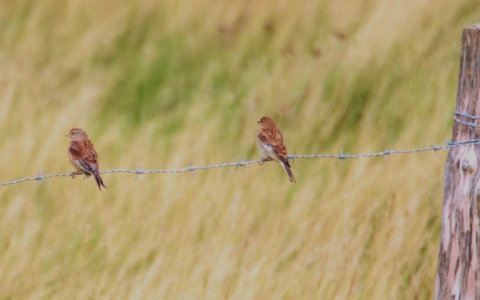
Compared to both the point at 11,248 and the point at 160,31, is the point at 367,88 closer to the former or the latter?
the point at 160,31

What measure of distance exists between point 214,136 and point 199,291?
54.4 inches

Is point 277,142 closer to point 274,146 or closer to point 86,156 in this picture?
point 274,146

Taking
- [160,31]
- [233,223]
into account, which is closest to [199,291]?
[233,223]

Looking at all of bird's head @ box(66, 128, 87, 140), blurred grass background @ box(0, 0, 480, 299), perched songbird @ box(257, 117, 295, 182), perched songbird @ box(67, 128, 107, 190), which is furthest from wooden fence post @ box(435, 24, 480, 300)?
bird's head @ box(66, 128, 87, 140)

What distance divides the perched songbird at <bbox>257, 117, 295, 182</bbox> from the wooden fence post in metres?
1.70

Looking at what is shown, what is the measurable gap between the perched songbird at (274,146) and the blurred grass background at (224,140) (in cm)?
19

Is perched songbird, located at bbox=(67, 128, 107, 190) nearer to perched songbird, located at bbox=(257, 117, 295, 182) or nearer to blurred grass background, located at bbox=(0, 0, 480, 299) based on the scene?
blurred grass background, located at bbox=(0, 0, 480, 299)

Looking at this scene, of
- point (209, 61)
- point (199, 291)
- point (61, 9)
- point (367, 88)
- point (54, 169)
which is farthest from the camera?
point (61, 9)

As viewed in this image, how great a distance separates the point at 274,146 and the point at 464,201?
1.92 m

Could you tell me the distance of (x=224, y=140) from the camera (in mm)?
6996

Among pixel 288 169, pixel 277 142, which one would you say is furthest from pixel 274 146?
pixel 288 169

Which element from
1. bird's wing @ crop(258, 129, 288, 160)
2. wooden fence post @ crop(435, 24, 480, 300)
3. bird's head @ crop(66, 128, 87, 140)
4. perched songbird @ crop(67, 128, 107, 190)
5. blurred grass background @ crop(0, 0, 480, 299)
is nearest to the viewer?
wooden fence post @ crop(435, 24, 480, 300)

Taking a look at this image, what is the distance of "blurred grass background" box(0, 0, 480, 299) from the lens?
6.00 metres

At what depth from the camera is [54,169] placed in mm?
6844
